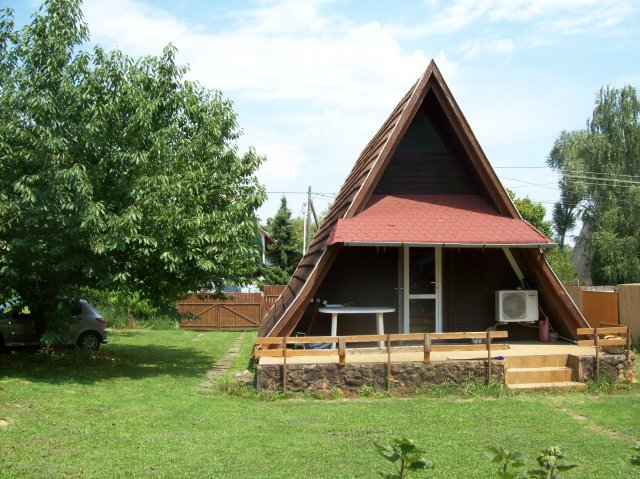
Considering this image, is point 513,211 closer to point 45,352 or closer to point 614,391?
point 614,391

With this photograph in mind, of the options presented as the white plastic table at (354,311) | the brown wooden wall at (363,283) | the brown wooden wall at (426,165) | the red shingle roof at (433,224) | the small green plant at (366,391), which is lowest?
the small green plant at (366,391)

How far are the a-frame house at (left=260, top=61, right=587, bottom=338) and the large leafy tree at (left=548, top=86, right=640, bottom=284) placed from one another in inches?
1089

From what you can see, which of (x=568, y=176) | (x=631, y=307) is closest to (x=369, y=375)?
(x=631, y=307)

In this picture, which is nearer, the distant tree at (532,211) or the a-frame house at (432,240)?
the a-frame house at (432,240)

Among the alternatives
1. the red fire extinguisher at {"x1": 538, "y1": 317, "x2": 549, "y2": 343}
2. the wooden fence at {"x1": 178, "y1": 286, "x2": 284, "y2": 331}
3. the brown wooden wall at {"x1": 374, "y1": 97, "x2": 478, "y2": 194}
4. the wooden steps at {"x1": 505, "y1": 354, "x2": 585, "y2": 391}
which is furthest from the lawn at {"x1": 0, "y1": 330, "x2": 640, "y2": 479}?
the wooden fence at {"x1": 178, "y1": 286, "x2": 284, "y2": 331}

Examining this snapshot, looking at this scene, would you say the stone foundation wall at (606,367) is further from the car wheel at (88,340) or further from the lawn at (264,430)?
the car wheel at (88,340)

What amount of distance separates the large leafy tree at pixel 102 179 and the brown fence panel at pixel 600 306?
1139 centimetres

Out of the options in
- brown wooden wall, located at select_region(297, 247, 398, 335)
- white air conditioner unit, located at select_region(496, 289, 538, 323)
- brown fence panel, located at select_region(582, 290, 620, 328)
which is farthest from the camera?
brown fence panel, located at select_region(582, 290, 620, 328)

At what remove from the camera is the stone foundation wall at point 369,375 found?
10773 millimetres

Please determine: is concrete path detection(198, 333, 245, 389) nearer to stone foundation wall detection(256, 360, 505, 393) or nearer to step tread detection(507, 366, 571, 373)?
stone foundation wall detection(256, 360, 505, 393)

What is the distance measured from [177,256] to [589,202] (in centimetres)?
3468

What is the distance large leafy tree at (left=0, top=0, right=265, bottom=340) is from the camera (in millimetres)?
11766

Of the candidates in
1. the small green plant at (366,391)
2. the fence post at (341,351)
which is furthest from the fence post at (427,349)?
the fence post at (341,351)

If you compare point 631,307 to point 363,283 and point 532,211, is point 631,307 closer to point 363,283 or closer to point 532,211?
point 363,283
